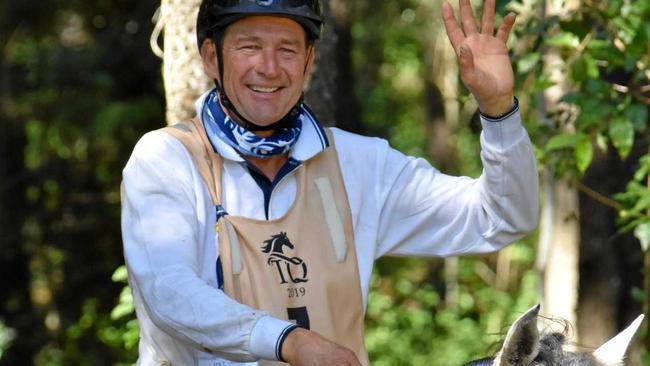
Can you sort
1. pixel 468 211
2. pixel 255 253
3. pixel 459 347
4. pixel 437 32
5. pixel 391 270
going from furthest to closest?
pixel 437 32 < pixel 391 270 < pixel 459 347 < pixel 468 211 < pixel 255 253

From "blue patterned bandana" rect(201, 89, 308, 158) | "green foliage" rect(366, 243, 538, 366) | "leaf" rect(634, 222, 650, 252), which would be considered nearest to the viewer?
"blue patterned bandana" rect(201, 89, 308, 158)

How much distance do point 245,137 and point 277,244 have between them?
0.35 m

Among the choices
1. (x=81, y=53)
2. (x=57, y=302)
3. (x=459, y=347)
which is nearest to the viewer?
(x=459, y=347)

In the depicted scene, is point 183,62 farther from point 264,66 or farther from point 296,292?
point 296,292

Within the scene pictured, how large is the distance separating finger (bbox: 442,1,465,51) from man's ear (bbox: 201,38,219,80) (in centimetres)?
76

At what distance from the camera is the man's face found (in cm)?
391

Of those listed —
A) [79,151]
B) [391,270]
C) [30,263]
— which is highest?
[79,151]

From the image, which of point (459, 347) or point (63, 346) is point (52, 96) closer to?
point (63, 346)

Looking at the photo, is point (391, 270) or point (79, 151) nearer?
point (79, 151)

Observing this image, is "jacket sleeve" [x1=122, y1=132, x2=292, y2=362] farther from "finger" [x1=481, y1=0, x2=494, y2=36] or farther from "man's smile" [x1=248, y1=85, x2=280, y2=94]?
"finger" [x1=481, y1=0, x2=494, y2=36]

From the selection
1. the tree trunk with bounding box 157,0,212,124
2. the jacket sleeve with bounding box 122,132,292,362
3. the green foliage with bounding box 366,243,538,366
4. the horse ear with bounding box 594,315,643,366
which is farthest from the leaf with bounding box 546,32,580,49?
the green foliage with bounding box 366,243,538,366

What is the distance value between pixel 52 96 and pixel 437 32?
8.44 meters

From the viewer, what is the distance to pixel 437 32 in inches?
853

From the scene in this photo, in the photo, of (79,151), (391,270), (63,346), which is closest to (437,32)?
(391,270)
